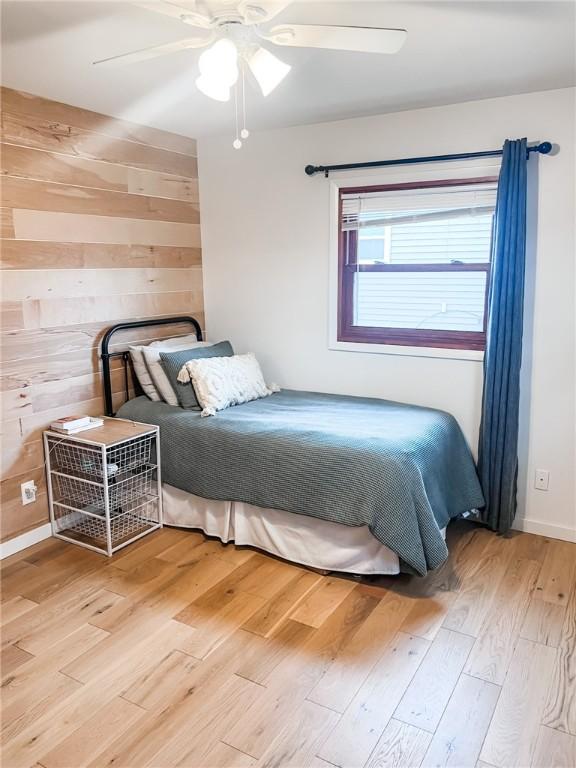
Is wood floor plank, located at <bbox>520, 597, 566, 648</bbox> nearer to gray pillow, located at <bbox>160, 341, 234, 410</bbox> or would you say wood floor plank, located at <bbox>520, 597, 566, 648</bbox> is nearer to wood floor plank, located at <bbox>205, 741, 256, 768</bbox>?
wood floor plank, located at <bbox>205, 741, 256, 768</bbox>

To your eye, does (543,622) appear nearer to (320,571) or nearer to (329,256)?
(320,571)

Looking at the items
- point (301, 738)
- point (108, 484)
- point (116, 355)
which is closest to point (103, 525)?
point (108, 484)

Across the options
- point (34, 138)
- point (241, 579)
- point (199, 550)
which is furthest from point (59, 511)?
point (34, 138)

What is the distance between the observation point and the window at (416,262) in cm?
320

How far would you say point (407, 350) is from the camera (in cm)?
343

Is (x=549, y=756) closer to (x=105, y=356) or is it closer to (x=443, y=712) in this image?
(x=443, y=712)

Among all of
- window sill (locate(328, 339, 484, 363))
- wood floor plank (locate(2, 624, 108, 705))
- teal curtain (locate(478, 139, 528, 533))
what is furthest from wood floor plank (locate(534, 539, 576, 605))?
wood floor plank (locate(2, 624, 108, 705))

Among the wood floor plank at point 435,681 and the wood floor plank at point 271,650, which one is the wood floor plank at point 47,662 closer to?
the wood floor plank at point 271,650

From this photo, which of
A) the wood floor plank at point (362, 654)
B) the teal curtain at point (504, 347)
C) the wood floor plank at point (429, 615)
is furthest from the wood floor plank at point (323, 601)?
the teal curtain at point (504, 347)

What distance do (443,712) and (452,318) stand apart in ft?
6.83

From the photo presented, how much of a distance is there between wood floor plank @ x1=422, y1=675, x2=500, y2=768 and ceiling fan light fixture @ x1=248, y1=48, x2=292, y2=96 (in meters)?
2.26

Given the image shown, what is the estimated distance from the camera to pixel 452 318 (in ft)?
10.9

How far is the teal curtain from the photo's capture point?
2906 mm

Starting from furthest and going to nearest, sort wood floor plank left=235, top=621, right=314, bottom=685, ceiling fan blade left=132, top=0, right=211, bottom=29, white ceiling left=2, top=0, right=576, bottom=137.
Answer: wood floor plank left=235, top=621, right=314, bottom=685
white ceiling left=2, top=0, right=576, bottom=137
ceiling fan blade left=132, top=0, right=211, bottom=29
